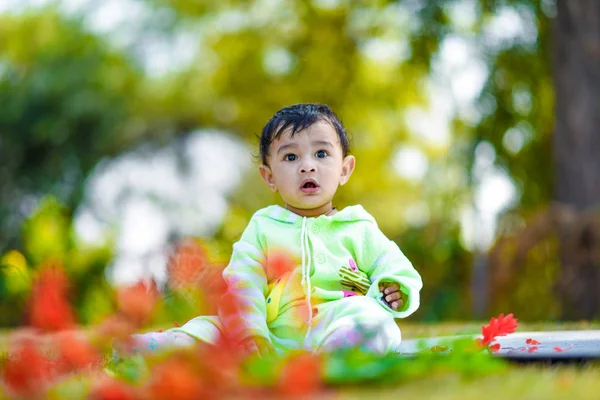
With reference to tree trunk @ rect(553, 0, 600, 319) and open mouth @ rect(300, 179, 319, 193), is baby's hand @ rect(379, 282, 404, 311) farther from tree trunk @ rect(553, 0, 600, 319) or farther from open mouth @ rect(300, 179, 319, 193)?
tree trunk @ rect(553, 0, 600, 319)

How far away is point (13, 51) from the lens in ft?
48.8

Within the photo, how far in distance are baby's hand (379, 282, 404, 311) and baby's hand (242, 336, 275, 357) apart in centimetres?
41

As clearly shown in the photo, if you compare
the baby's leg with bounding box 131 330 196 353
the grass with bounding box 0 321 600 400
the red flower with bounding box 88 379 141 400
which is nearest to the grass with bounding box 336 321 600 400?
the grass with bounding box 0 321 600 400

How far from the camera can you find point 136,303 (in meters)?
1.64

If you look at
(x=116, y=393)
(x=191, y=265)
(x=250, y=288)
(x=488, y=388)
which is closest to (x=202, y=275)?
(x=191, y=265)

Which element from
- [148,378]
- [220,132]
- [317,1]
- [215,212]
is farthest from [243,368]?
[220,132]

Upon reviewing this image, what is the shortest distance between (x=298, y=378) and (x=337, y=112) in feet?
29.5

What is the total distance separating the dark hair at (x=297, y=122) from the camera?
9.28ft

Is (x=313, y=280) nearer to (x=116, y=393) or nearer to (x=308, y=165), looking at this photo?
(x=308, y=165)

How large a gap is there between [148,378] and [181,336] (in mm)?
864

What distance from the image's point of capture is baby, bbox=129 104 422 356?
250 centimetres

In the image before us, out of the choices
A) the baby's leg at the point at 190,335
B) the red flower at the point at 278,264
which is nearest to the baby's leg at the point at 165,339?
the baby's leg at the point at 190,335

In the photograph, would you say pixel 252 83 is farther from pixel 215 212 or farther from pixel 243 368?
pixel 243 368

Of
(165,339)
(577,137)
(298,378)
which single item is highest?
(577,137)
